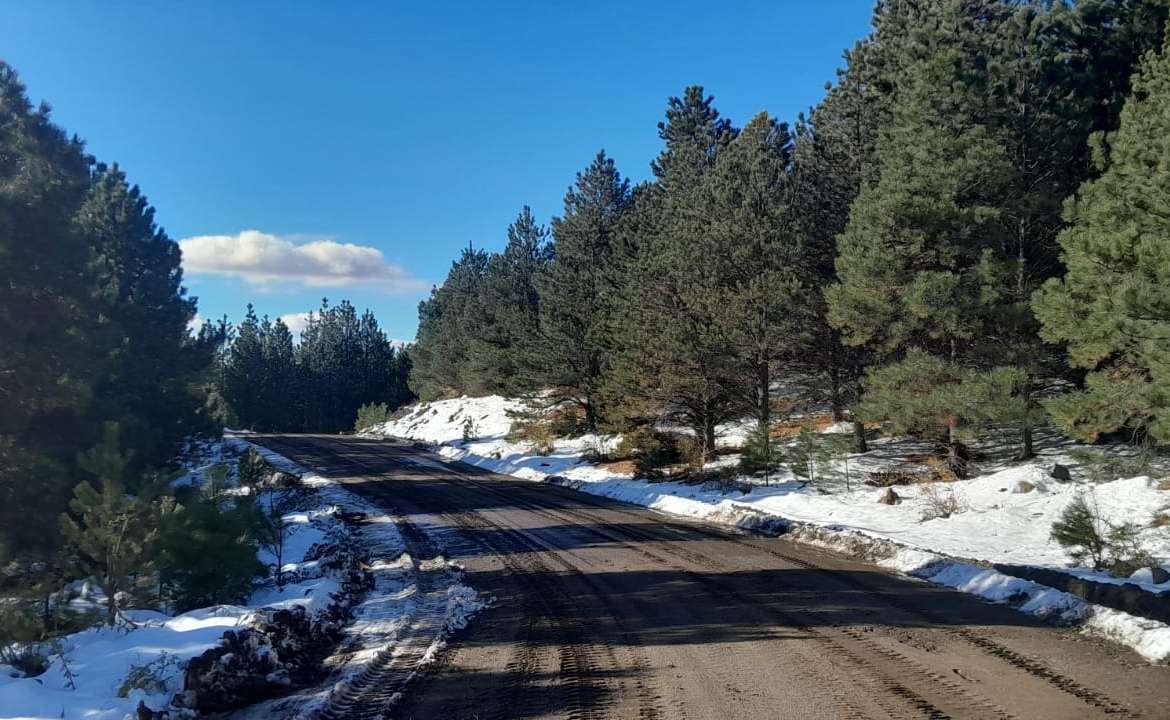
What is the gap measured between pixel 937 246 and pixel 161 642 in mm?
16687

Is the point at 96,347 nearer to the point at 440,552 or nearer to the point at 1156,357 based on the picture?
the point at 440,552

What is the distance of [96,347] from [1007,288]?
733 inches

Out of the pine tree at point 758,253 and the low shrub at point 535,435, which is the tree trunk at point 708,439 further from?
the low shrub at point 535,435

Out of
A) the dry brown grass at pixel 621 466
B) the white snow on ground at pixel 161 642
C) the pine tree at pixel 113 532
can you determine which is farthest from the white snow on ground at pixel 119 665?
the dry brown grass at pixel 621 466

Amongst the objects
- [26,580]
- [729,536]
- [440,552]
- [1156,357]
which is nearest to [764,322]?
[729,536]

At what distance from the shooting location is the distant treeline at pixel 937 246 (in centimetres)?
1205

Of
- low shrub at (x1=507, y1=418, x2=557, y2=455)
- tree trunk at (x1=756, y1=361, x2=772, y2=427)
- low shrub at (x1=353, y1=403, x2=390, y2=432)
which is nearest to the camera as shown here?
tree trunk at (x1=756, y1=361, x2=772, y2=427)

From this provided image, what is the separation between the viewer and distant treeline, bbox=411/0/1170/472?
1205cm

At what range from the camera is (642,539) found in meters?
13.5

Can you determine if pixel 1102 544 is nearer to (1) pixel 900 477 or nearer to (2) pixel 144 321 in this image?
(1) pixel 900 477

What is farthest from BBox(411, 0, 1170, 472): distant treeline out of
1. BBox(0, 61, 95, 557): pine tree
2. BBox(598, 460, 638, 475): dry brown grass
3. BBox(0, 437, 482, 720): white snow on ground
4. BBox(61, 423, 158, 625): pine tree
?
BBox(0, 61, 95, 557): pine tree

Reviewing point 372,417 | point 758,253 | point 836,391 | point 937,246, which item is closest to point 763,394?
point 836,391

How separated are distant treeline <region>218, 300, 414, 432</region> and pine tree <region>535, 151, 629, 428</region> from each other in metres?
65.1

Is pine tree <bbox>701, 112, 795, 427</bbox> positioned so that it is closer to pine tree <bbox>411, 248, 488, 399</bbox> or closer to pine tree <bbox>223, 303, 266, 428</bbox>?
Result: pine tree <bbox>411, 248, 488, 399</bbox>
